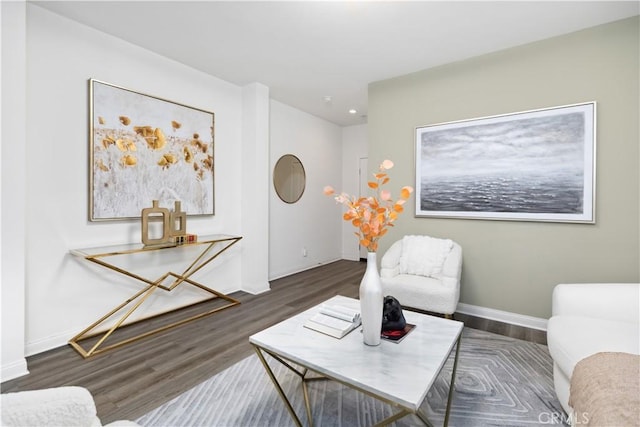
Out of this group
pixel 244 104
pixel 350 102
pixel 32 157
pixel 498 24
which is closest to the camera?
pixel 32 157

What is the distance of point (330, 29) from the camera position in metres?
2.56

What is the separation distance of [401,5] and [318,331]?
7.58ft

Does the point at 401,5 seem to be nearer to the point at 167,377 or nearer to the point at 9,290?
the point at 167,377

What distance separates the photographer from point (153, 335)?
261 centimetres

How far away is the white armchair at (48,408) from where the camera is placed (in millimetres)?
825

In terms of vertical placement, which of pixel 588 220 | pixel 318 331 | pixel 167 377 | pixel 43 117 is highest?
pixel 43 117

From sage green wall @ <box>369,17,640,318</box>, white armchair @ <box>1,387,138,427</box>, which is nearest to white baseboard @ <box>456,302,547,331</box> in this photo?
sage green wall @ <box>369,17,640,318</box>

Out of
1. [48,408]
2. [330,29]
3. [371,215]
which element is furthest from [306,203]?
[48,408]

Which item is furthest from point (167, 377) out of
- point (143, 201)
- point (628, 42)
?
point (628, 42)

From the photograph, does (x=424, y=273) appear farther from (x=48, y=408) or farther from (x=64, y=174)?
(x=64, y=174)

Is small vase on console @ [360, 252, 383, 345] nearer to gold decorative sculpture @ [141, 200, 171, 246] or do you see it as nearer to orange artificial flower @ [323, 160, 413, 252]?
orange artificial flower @ [323, 160, 413, 252]

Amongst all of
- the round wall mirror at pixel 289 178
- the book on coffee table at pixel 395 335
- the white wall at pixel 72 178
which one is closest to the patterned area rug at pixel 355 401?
the book on coffee table at pixel 395 335

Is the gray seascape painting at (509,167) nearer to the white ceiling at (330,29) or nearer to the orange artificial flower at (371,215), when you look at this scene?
the white ceiling at (330,29)

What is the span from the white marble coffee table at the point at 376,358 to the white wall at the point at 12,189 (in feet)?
5.54
